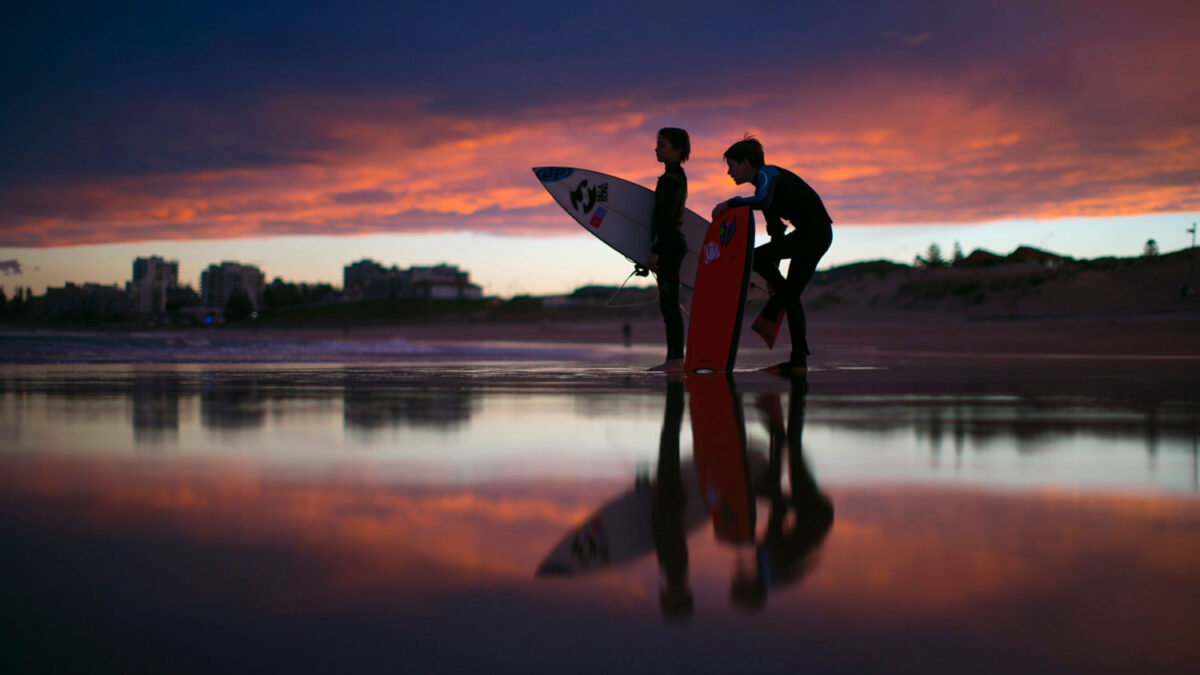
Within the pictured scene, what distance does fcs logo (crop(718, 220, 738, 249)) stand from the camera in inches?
259

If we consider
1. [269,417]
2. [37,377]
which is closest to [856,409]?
[269,417]

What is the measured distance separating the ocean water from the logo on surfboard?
18.3ft

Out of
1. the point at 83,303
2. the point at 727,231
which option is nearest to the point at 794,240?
the point at 727,231

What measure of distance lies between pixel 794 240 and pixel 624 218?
2.12 meters

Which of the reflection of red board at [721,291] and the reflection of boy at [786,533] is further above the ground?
the reflection of red board at [721,291]

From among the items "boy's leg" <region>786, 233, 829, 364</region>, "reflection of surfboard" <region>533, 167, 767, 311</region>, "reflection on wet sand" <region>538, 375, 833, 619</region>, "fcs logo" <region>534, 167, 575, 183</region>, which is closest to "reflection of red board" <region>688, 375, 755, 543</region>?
"reflection on wet sand" <region>538, 375, 833, 619</region>

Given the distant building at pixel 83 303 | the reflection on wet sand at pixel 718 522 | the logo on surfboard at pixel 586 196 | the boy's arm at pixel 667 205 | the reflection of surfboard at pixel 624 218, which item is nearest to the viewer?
the reflection on wet sand at pixel 718 522

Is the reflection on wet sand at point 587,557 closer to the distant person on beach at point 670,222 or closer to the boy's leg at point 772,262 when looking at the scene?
the boy's leg at point 772,262

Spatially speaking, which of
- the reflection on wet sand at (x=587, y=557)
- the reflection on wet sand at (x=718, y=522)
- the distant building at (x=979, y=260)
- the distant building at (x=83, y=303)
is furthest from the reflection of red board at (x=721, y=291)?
the distant building at (x=83, y=303)

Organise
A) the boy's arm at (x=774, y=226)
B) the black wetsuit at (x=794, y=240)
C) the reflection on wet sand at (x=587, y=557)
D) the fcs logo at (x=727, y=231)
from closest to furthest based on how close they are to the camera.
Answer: the reflection on wet sand at (x=587, y=557)
the fcs logo at (x=727, y=231)
the black wetsuit at (x=794, y=240)
the boy's arm at (x=774, y=226)

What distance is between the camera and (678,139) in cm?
718

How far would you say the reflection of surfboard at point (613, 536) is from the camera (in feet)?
4.35

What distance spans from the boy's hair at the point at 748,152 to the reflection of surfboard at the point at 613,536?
541 cm

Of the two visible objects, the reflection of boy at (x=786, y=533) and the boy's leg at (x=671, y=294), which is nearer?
the reflection of boy at (x=786, y=533)
